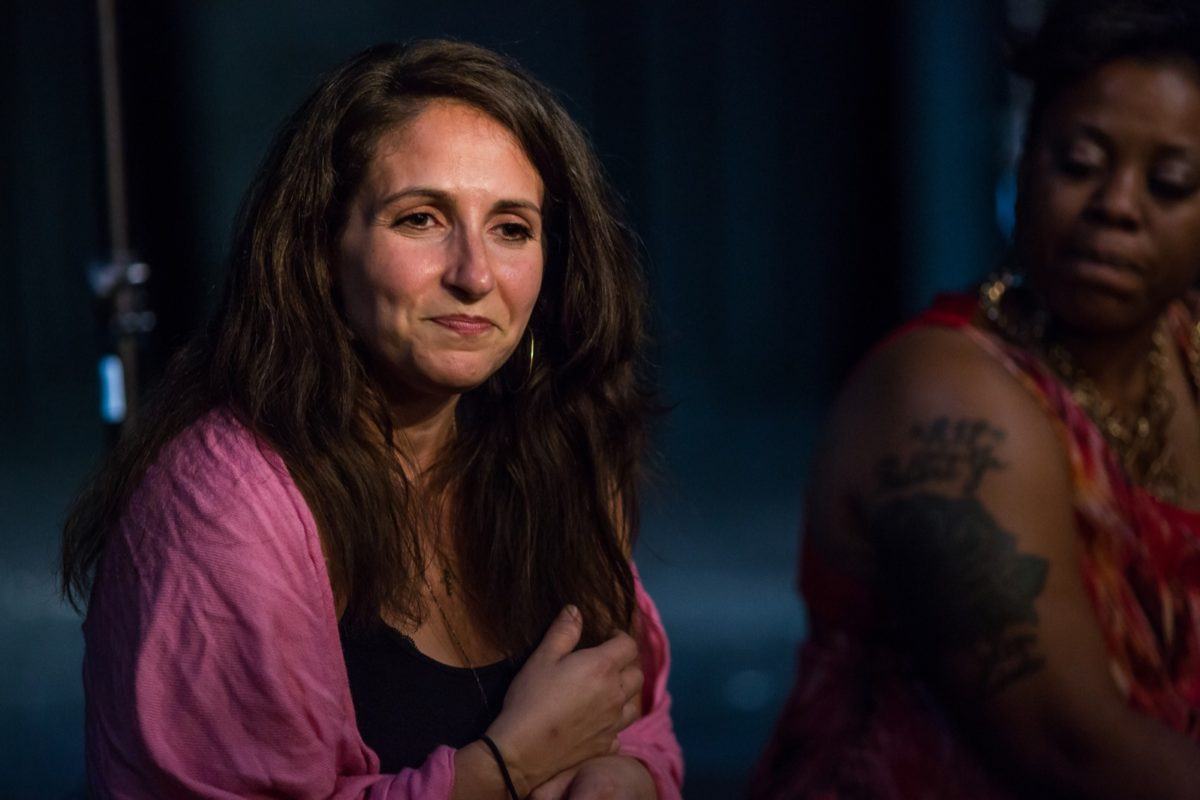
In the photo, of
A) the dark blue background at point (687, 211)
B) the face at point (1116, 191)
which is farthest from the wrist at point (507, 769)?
the dark blue background at point (687, 211)

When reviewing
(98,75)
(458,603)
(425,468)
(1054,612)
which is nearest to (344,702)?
(458,603)

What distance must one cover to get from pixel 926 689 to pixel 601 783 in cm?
47

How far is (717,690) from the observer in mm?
4156

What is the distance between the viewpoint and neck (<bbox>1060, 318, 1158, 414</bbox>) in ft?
6.82

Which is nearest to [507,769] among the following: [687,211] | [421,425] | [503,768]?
[503,768]

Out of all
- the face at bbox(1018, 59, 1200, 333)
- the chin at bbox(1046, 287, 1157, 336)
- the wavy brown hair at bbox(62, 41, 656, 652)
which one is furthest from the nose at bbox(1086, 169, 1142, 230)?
the wavy brown hair at bbox(62, 41, 656, 652)

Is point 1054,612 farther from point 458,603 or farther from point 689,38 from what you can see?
point 689,38

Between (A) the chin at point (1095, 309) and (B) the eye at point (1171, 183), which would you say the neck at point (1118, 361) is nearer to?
(A) the chin at point (1095, 309)

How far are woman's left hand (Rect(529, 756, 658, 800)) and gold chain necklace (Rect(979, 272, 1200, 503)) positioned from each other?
82cm

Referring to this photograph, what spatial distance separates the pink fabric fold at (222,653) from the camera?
141 centimetres

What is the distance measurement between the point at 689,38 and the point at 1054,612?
3400 mm

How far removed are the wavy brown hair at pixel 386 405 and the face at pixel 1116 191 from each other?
613 mm

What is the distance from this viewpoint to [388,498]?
1638mm

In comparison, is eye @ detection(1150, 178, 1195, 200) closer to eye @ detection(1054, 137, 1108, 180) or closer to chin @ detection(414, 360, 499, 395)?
eye @ detection(1054, 137, 1108, 180)
